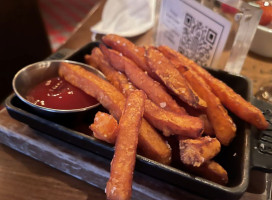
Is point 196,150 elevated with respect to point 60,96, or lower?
elevated

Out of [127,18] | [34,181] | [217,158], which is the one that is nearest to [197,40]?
[217,158]

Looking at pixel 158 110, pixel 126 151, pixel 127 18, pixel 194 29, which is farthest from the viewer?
pixel 127 18

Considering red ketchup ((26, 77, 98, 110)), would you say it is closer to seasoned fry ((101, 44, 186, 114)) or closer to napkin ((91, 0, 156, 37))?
seasoned fry ((101, 44, 186, 114))

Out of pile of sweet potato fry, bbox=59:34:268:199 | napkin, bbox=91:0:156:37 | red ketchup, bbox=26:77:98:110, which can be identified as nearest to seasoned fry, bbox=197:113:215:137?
pile of sweet potato fry, bbox=59:34:268:199

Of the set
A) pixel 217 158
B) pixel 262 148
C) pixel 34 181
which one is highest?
pixel 262 148

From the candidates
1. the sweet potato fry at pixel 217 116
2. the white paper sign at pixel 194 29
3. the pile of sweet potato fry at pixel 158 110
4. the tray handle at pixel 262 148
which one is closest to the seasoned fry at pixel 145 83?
the pile of sweet potato fry at pixel 158 110

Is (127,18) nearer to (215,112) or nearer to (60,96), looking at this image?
(60,96)

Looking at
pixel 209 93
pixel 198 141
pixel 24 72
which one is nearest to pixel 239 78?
pixel 209 93

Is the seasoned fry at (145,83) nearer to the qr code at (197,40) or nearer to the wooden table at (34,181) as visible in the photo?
the wooden table at (34,181)
